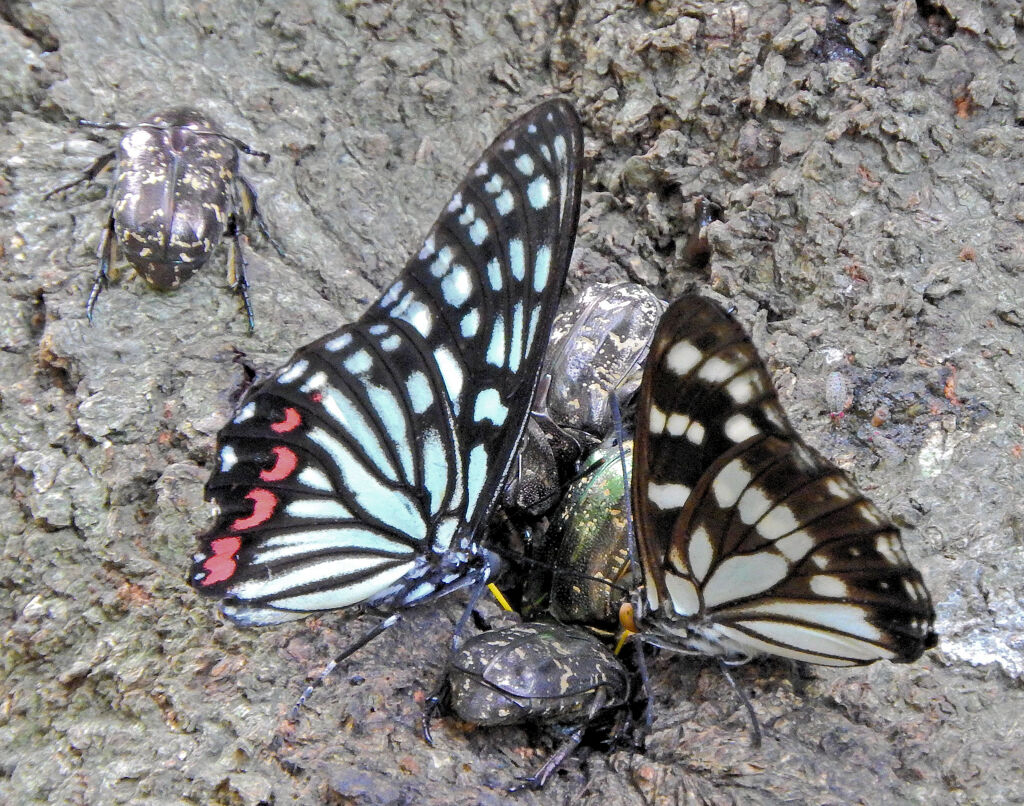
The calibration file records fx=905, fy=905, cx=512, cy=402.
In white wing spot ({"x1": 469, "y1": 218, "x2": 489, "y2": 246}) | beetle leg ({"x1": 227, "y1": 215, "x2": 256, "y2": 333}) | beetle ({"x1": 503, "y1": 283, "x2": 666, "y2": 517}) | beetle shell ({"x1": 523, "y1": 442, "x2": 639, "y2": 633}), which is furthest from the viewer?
beetle leg ({"x1": 227, "y1": 215, "x2": 256, "y2": 333})

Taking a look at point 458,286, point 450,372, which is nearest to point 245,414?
point 450,372

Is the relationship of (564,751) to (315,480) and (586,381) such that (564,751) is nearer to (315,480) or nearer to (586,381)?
(315,480)

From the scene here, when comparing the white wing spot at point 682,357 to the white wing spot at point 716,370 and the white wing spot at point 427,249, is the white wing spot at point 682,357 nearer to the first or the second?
the white wing spot at point 716,370

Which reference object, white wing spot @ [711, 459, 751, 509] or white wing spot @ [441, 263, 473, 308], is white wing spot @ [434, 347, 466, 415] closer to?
white wing spot @ [441, 263, 473, 308]

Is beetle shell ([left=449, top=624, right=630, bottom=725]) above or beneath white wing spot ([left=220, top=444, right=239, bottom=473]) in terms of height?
beneath

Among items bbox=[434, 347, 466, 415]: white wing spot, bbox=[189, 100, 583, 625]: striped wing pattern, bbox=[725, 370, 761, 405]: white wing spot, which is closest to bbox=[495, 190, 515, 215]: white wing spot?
bbox=[189, 100, 583, 625]: striped wing pattern

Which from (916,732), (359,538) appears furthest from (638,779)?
(359,538)

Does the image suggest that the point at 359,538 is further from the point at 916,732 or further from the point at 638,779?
the point at 916,732

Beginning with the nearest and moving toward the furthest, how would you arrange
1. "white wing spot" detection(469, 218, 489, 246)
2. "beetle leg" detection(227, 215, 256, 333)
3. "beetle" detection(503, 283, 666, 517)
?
"white wing spot" detection(469, 218, 489, 246) < "beetle" detection(503, 283, 666, 517) < "beetle leg" detection(227, 215, 256, 333)
